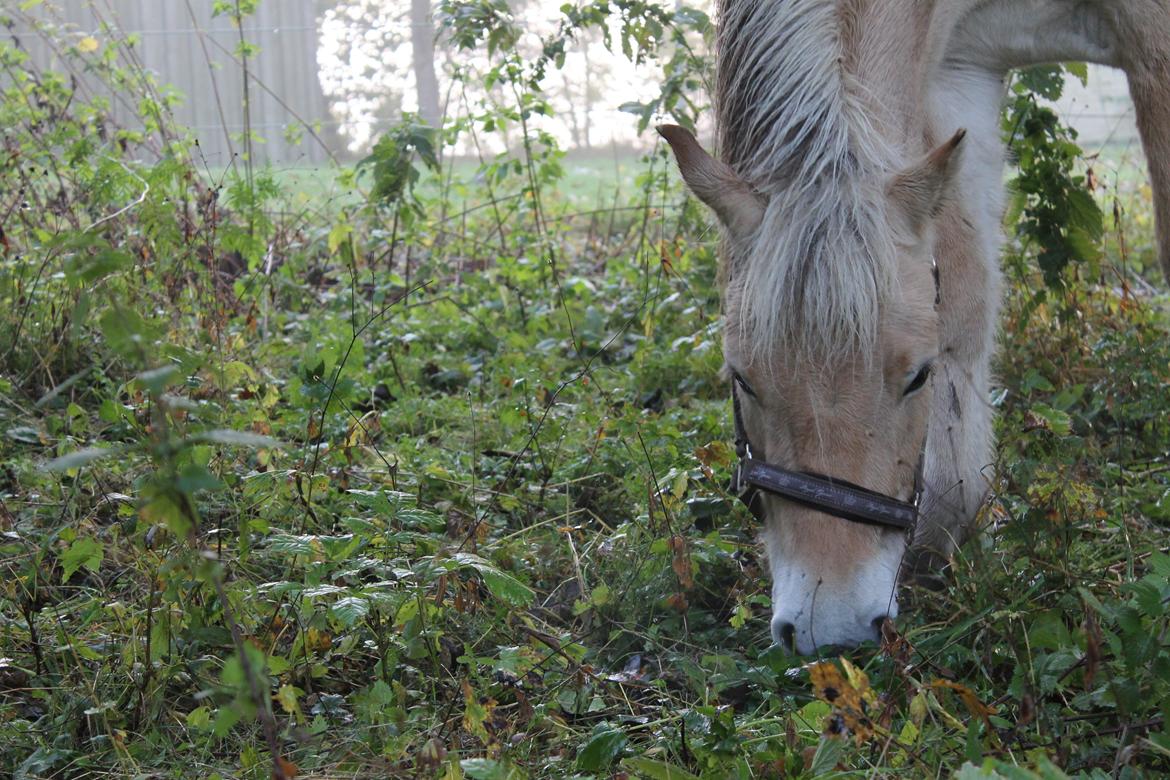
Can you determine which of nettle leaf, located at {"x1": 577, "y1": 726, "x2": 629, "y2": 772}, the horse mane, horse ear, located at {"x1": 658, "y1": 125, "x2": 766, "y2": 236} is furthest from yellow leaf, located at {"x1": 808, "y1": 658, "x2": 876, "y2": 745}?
horse ear, located at {"x1": 658, "y1": 125, "x2": 766, "y2": 236}

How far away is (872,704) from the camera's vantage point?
1846 millimetres

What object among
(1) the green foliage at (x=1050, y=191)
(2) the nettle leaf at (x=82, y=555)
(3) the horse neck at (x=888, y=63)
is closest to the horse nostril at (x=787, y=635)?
(3) the horse neck at (x=888, y=63)

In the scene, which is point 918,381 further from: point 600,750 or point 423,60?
point 423,60

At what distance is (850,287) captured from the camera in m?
2.44

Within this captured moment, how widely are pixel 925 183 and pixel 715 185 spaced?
1.62ft

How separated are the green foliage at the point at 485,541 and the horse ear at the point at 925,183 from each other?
730 millimetres

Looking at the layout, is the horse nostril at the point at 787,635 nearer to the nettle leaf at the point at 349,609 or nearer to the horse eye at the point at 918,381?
the horse eye at the point at 918,381

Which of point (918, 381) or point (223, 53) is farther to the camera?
point (223, 53)

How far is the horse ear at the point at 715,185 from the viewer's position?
2.68 m

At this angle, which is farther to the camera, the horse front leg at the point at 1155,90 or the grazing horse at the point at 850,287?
the horse front leg at the point at 1155,90

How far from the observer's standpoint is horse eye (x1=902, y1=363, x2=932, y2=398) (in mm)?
2543

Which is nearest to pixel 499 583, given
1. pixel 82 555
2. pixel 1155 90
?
A: pixel 82 555

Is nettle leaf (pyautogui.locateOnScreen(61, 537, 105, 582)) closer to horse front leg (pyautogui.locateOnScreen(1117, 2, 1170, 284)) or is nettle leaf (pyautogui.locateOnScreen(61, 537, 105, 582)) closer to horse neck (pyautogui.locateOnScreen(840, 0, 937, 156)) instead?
horse neck (pyautogui.locateOnScreen(840, 0, 937, 156))

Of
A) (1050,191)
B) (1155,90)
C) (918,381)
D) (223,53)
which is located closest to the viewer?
(918,381)
